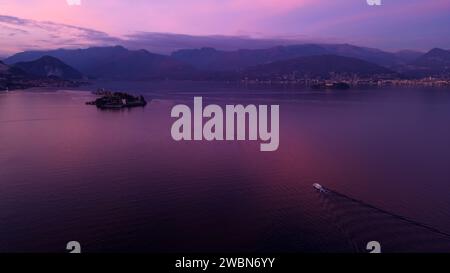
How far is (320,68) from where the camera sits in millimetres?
144125

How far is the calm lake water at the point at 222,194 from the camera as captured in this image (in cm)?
840

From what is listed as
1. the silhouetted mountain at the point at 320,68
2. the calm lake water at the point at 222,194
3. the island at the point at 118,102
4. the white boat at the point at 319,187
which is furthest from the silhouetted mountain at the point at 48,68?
the white boat at the point at 319,187

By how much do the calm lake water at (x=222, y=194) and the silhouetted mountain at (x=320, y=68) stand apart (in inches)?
4484

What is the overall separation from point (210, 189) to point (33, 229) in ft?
15.7

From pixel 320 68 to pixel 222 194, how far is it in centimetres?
13950

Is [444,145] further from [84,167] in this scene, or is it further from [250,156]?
[84,167]

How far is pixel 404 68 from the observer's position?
5965 inches

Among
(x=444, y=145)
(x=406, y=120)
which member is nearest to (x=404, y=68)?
(x=406, y=120)

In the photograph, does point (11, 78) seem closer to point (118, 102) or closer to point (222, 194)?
point (118, 102)

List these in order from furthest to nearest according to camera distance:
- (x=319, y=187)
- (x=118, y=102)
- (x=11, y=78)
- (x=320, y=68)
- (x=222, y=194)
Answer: (x=320, y=68) → (x=11, y=78) → (x=118, y=102) → (x=319, y=187) → (x=222, y=194)

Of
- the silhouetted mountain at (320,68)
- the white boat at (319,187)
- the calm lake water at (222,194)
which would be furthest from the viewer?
the silhouetted mountain at (320,68)

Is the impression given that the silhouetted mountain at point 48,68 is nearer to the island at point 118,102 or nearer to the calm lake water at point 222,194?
the island at point 118,102

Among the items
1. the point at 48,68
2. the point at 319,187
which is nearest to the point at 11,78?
the point at 48,68

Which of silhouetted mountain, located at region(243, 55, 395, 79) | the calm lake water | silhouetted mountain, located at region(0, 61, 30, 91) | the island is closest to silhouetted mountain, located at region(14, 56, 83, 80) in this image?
silhouetted mountain, located at region(0, 61, 30, 91)
